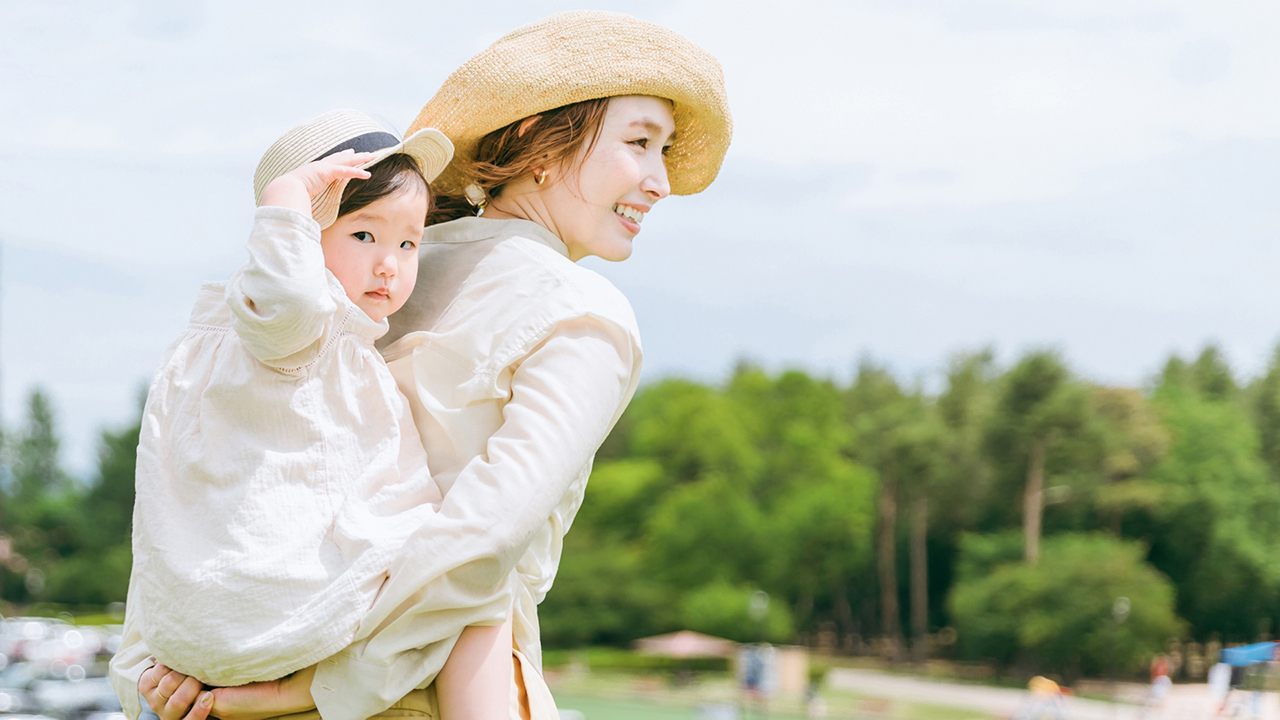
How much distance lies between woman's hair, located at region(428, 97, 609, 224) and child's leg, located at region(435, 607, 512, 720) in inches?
28.1

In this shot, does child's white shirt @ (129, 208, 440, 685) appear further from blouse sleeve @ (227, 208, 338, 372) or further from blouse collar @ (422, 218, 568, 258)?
blouse collar @ (422, 218, 568, 258)

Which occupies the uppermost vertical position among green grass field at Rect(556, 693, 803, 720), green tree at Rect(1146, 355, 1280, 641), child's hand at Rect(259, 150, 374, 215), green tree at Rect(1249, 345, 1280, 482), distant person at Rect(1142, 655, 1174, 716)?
child's hand at Rect(259, 150, 374, 215)

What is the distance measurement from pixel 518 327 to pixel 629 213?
1.31 ft

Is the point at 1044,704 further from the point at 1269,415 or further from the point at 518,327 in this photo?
the point at 518,327

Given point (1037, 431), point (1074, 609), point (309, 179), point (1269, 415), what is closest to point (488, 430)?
point (309, 179)

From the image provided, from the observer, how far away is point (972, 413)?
40875 millimetres

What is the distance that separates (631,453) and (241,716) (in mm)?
48018

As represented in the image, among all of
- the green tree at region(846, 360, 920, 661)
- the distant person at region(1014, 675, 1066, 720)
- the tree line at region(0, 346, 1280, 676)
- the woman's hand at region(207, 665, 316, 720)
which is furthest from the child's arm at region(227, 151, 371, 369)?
the green tree at region(846, 360, 920, 661)

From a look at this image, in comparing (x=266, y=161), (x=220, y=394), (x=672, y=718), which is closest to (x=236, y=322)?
(x=220, y=394)

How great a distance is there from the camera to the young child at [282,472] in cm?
144

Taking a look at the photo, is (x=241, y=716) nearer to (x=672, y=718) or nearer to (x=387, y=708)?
(x=387, y=708)

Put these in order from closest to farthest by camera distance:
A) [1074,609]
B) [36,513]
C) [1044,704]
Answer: [1044,704] → [1074,609] → [36,513]

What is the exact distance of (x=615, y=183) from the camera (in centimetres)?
184

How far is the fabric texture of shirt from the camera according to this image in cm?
143
